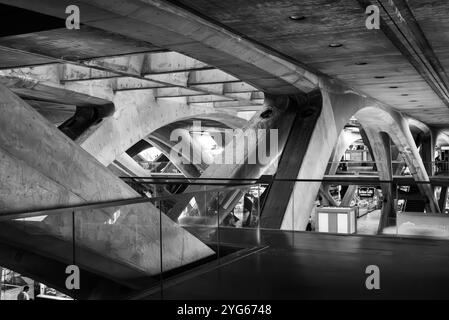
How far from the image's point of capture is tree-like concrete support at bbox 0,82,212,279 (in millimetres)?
4879

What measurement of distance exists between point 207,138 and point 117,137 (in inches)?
680

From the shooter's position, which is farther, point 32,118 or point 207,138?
point 207,138

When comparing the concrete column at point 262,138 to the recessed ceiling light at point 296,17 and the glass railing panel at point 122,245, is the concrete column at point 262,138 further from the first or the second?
the glass railing panel at point 122,245

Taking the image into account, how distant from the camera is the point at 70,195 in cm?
584

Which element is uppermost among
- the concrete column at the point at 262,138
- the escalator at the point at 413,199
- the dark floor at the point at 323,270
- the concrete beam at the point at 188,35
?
the concrete beam at the point at 188,35

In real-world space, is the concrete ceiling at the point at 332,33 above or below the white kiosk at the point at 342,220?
above

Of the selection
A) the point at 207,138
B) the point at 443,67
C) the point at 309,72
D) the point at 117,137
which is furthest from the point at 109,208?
the point at 207,138

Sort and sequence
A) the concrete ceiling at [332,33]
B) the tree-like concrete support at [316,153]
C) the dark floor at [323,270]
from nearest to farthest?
the dark floor at [323,270], the concrete ceiling at [332,33], the tree-like concrete support at [316,153]

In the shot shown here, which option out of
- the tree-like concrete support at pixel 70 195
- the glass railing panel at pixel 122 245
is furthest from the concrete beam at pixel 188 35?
the glass railing panel at pixel 122 245

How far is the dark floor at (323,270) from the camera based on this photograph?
5691 millimetres

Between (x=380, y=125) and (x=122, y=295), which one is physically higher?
(x=380, y=125)

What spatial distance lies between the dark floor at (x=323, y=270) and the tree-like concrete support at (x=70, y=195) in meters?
0.49

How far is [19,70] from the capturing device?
47.2 feet

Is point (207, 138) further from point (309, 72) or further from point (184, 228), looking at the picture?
point (184, 228)
